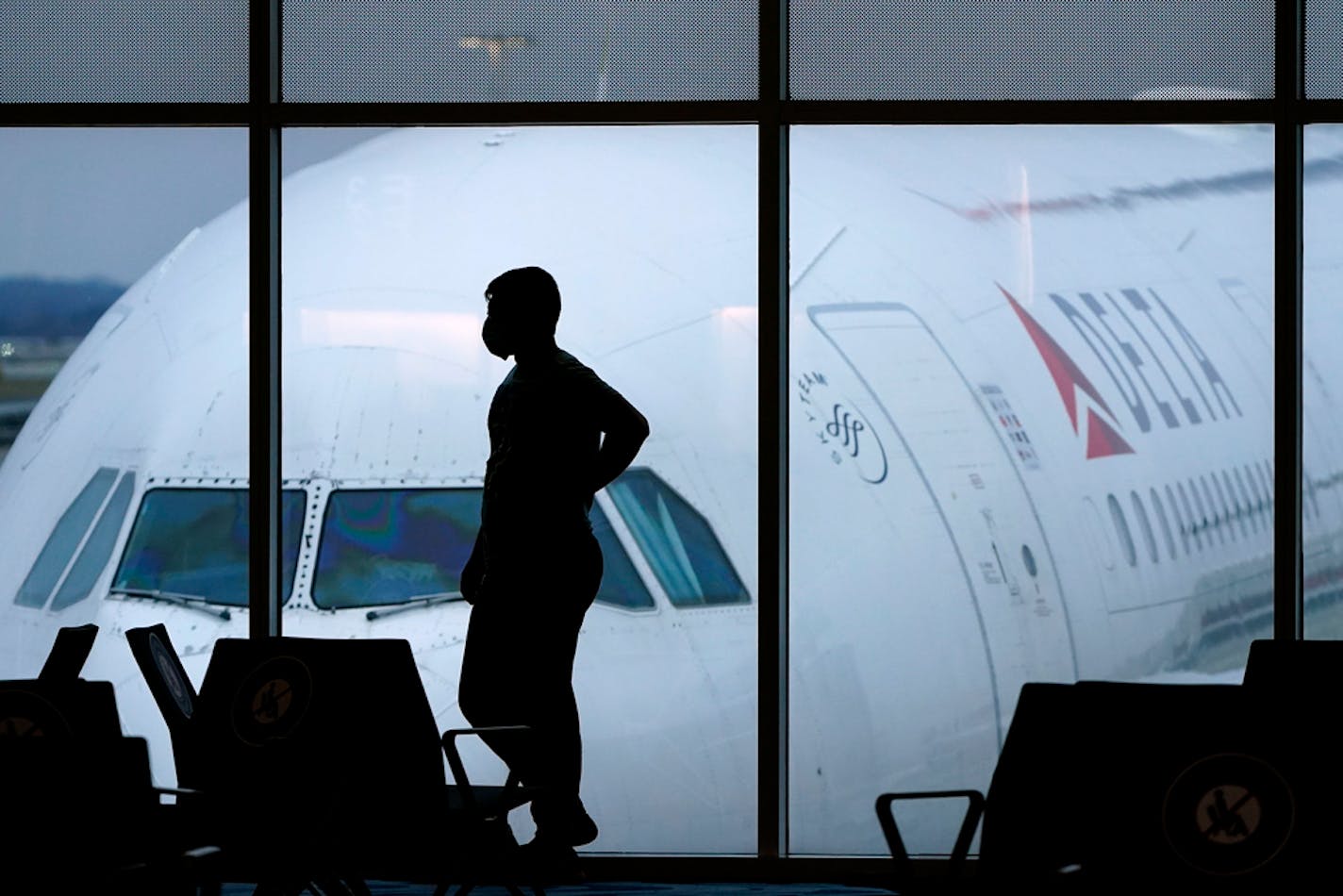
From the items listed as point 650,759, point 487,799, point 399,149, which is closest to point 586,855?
point 650,759

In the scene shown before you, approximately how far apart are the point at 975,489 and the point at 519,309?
170 centimetres

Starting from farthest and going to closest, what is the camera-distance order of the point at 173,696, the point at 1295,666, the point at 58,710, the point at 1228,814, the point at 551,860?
the point at 551,860, the point at 173,696, the point at 1295,666, the point at 58,710, the point at 1228,814

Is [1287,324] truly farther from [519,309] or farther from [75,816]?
[75,816]

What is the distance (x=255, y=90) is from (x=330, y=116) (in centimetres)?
23

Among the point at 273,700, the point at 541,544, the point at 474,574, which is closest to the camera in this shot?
the point at 273,700

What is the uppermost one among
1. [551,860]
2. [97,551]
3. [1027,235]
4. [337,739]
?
[1027,235]

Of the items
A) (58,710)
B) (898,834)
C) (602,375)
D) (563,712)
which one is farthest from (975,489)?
(58,710)

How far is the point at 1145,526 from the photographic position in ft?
17.4

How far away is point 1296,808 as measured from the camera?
281cm

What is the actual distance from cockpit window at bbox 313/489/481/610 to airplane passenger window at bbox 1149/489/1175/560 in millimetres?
1968

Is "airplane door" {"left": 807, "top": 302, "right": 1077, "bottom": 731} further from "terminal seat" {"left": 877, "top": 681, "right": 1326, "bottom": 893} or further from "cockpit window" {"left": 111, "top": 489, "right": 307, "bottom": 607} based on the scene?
"terminal seat" {"left": 877, "top": 681, "right": 1326, "bottom": 893}

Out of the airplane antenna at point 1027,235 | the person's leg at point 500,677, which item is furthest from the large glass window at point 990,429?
the person's leg at point 500,677

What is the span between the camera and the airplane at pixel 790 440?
17.2ft

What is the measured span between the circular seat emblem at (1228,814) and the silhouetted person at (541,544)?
166 centimetres
